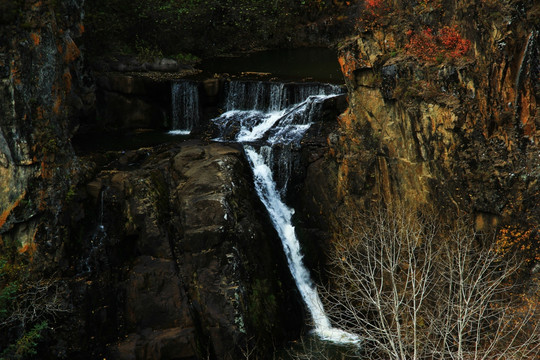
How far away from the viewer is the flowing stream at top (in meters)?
19.5

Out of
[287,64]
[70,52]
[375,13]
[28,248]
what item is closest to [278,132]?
[375,13]

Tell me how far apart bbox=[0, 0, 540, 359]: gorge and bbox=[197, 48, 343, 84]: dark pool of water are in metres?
7.78

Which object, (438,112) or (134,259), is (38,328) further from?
(438,112)

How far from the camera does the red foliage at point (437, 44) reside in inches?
627

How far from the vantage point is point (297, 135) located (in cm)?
2252

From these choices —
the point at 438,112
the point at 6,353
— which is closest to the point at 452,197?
the point at 438,112

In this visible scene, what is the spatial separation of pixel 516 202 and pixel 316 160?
8439 mm

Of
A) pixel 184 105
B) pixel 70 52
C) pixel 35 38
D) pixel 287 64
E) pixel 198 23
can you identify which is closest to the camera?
pixel 35 38

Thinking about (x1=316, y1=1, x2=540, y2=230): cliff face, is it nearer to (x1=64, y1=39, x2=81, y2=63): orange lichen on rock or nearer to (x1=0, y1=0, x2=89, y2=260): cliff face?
(x1=0, y1=0, x2=89, y2=260): cliff face

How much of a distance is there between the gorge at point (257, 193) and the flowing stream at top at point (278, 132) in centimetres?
12

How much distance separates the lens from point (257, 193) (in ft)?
67.4

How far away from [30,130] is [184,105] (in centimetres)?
→ 1141

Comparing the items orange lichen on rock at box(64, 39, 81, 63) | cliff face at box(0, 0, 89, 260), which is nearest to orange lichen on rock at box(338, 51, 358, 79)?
cliff face at box(0, 0, 89, 260)

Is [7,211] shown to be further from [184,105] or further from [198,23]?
[198,23]
